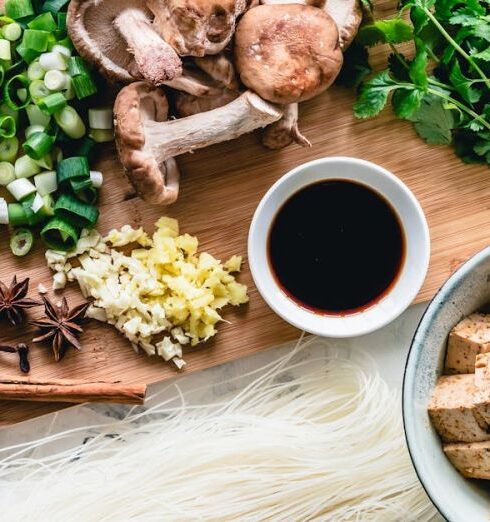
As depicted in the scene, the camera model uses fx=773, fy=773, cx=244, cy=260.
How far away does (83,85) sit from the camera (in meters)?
2.59

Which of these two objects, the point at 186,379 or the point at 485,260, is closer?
the point at 485,260

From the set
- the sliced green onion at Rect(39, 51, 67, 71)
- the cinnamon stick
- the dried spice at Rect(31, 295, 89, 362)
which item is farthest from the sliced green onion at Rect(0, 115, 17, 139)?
the cinnamon stick

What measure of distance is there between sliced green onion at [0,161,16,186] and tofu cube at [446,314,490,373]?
1.57 metres

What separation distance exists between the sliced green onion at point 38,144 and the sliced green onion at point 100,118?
149 mm

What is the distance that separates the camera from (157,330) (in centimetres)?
267

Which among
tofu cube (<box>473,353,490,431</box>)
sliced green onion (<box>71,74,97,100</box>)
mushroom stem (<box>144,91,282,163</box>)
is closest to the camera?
tofu cube (<box>473,353,490,431</box>)

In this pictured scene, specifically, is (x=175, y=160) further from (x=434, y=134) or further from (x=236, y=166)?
(x=434, y=134)

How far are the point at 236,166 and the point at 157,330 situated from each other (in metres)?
0.64

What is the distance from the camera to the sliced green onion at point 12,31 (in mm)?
2611

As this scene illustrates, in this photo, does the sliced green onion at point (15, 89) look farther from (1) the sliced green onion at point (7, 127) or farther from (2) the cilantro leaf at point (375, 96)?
(2) the cilantro leaf at point (375, 96)

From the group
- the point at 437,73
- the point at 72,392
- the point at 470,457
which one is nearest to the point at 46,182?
the point at 72,392

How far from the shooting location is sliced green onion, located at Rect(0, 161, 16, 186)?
8.80 ft

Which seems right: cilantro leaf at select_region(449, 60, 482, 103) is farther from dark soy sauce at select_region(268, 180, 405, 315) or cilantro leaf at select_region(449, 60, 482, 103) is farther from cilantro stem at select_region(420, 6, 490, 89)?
dark soy sauce at select_region(268, 180, 405, 315)

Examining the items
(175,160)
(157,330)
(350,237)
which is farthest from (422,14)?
(157,330)
